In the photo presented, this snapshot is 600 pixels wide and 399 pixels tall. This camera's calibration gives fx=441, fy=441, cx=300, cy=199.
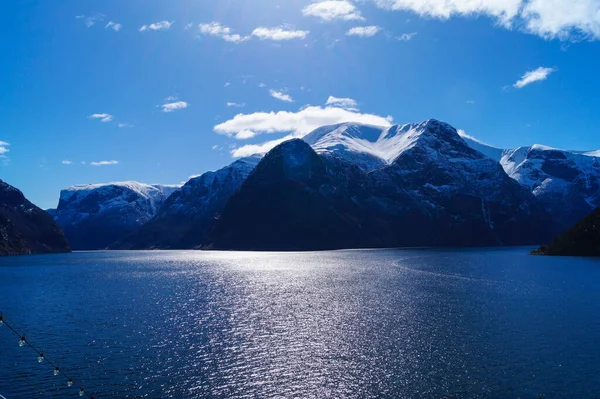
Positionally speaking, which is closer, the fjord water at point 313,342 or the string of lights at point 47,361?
the string of lights at point 47,361

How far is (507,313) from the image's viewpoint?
290 feet

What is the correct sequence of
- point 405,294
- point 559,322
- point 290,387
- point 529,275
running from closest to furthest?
point 290,387 < point 559,322 < point 405,294 < point 529,275

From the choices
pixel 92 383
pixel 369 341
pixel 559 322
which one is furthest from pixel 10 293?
pixel 559 322

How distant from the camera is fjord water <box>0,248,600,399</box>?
50000mm

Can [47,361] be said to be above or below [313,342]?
above

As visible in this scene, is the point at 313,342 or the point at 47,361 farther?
the point at 313,342

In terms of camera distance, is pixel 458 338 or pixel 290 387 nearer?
pixel 290 387

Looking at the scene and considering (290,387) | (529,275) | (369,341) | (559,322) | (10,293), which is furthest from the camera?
(529,275)

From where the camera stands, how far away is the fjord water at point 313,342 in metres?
50.0

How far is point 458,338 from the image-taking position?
6994cm

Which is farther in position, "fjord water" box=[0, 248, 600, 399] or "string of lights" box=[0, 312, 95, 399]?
"fjord water" box=[0, 248, 600, 399]

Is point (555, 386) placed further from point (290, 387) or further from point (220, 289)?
point (220, 289)

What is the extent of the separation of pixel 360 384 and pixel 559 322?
48956mm

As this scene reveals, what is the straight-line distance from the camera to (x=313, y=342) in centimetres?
6888
